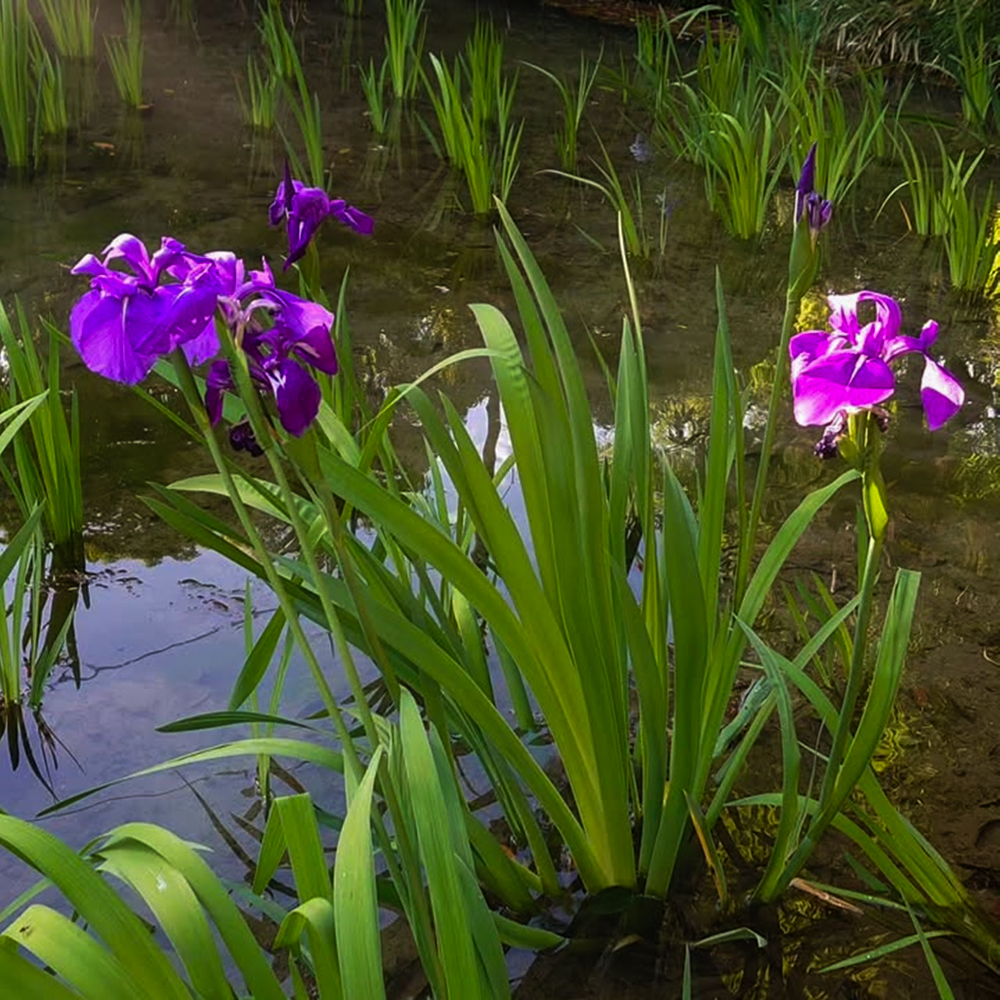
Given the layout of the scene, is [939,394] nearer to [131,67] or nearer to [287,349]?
[287,349]

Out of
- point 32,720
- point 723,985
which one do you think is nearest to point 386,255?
point 32,720

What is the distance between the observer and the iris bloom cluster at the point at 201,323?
2.21 ft

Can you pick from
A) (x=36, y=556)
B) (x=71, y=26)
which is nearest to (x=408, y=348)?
(x=36, y=556)

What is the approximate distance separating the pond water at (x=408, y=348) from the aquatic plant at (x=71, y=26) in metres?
0.22

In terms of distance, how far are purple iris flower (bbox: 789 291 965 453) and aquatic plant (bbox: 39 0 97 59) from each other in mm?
4510

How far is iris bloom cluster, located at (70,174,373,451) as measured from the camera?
672 millimetres

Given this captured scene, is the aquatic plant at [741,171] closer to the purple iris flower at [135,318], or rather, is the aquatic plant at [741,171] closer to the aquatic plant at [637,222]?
the aquatic plant at [637,222]

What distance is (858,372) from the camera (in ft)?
2.71

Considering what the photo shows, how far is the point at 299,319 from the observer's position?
2.32ft

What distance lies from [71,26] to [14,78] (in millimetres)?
1511

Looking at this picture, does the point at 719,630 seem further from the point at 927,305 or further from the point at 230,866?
the point at 927,305

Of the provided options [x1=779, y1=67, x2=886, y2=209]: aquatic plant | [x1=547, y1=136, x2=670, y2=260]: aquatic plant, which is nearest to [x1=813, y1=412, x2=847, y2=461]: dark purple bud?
[x1=547, y1=136, x2=670, y2=260]: aquatic plant

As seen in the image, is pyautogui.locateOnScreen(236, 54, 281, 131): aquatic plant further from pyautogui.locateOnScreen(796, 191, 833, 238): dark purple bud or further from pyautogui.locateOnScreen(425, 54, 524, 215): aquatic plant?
pyautogui.locateOnScreen(796, 191, 833, 238): dark purple bud

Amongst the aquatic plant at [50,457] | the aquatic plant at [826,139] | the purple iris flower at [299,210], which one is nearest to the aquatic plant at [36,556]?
the aquatic plant at [50,457]
